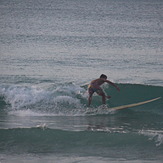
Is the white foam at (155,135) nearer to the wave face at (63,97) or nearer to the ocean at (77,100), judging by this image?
the ocean at (77,100)

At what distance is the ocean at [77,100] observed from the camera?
37.2 feet

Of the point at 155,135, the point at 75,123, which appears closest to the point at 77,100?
the point at 75,123

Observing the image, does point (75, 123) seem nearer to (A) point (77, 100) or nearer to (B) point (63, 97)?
(A) point (77, 100)

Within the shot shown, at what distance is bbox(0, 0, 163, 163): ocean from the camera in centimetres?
1135

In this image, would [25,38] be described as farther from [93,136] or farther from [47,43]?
[93,136]

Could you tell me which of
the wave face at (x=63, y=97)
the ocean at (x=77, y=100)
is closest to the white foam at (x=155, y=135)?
the ocean at (x=77, y=100)

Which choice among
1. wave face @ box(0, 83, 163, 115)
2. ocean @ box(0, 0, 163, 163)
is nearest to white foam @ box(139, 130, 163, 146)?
ocean @ box(0, 0, 163, 163)

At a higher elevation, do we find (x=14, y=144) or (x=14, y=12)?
(x=14, y=12)

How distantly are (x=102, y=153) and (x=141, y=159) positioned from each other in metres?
1.09

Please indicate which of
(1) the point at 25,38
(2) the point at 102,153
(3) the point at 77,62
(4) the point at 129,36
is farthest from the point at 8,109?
(4) the point at 129,36

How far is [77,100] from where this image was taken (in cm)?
1714

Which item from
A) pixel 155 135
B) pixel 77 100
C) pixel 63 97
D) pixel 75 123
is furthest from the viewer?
pixel 63 97

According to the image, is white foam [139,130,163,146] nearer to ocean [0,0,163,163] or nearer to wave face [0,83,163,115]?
ocean [0,0,163,163]

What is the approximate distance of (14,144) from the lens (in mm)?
11750
